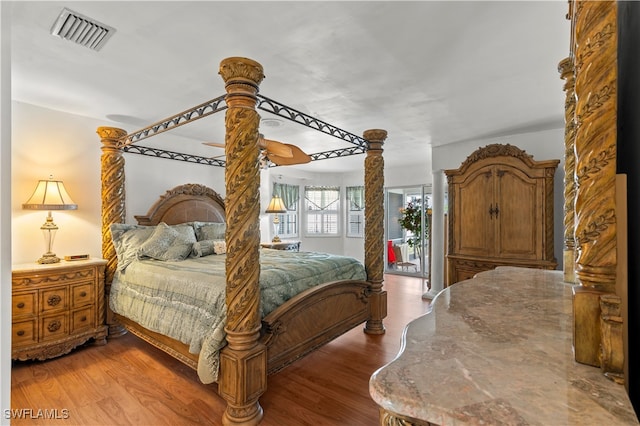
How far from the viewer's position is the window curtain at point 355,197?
776 centimetres

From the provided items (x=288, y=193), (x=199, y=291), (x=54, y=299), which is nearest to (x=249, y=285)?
(x=199, y=291)

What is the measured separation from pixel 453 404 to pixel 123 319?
3.65 meters

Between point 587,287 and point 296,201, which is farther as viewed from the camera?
point 296,201

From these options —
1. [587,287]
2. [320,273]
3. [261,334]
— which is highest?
[587,287]

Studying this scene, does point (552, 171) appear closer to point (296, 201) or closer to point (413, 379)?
point (413, 379)

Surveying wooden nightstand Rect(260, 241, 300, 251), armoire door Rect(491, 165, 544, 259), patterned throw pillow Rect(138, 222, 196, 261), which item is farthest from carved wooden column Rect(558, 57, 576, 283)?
wooden nightstand Rect(260, 241, 300, 251)

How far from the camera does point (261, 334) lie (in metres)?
2.24

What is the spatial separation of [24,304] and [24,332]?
254 mm

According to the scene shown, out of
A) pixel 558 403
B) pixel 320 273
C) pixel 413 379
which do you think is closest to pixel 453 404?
pixel 413 379

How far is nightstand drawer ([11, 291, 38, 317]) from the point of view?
2602mm

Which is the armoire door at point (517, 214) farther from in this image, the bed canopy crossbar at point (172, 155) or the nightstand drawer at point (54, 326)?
the nightstand drawer at point (54, 326)

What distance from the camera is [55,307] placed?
9.28 feet

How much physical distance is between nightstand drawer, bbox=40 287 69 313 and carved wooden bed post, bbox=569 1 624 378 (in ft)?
12.7

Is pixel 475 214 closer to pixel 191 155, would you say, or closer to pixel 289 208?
pixel 191 155
